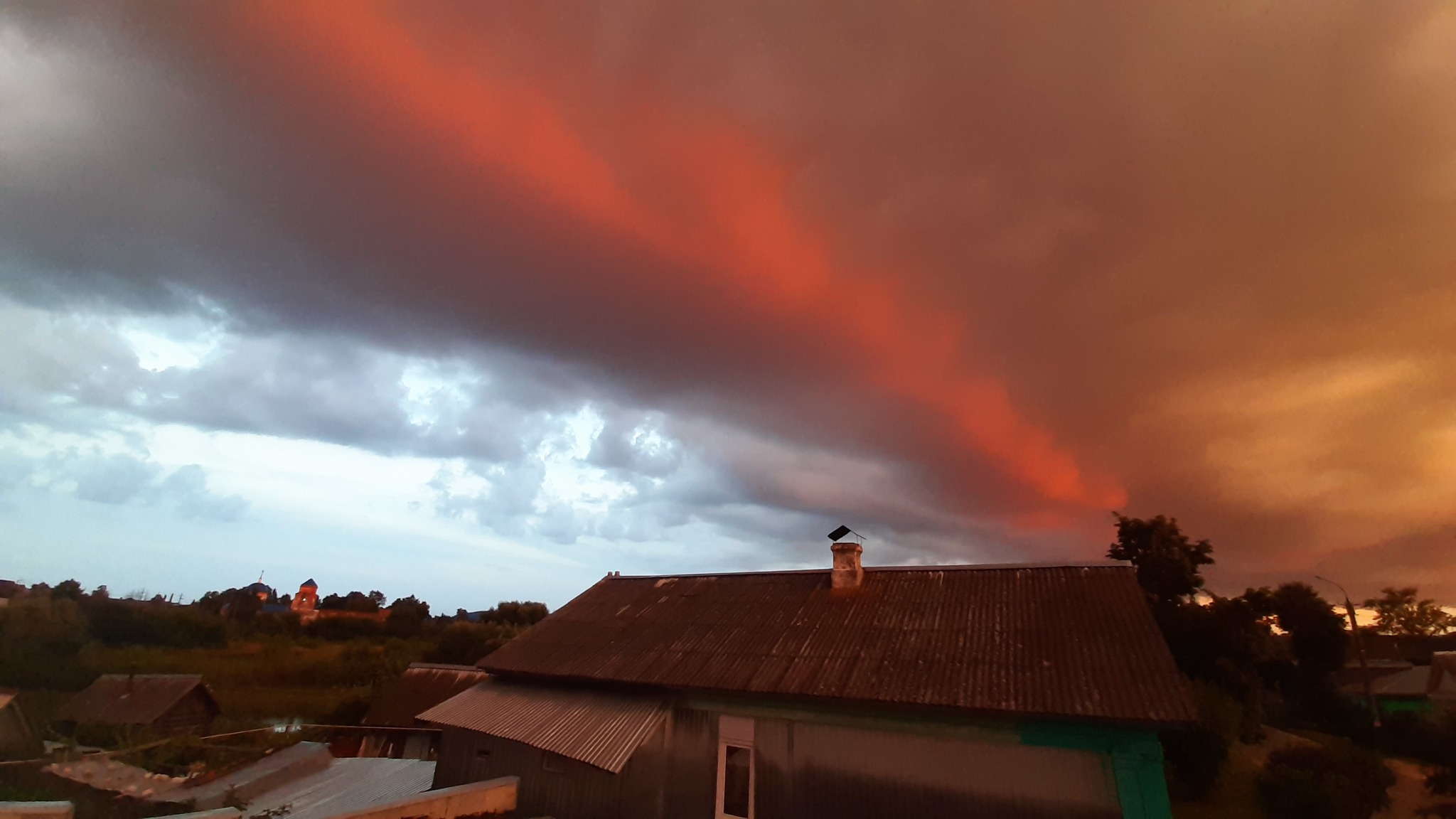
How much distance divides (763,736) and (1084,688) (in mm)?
6242

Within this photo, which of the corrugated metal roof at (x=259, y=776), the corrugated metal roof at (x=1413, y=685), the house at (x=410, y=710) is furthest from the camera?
the corrugated metal roof at (x=1413, y=685)

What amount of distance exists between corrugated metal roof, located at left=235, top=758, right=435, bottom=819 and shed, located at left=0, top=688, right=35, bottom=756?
44.4 ft

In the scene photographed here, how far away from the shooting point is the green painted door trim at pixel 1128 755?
9625 millimetres

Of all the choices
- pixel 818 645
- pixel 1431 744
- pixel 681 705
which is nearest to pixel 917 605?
pixel 818 645

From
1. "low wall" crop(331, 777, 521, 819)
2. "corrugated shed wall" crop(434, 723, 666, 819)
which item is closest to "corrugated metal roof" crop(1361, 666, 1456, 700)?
"corrugated shed wall" crop(434, 723, 666, 819)

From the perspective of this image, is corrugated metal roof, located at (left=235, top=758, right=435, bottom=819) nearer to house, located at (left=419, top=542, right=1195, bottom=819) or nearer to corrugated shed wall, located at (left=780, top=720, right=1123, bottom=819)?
house, located at (left=419, top=542, right=1195, bottom=819)

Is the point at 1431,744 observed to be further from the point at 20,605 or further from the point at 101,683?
the point at 20,605

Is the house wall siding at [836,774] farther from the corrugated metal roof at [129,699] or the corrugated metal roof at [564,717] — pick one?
the corrugated metal roof at [129,699]

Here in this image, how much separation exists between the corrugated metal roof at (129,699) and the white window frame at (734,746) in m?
40.4

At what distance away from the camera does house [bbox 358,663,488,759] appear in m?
32.3

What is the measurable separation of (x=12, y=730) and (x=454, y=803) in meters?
28.7

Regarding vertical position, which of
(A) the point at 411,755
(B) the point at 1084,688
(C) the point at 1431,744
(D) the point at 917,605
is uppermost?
(D) the point at 917,605

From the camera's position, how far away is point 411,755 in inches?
1262

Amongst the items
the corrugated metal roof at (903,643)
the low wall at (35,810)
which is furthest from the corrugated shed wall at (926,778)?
the low wall at (35,810)
